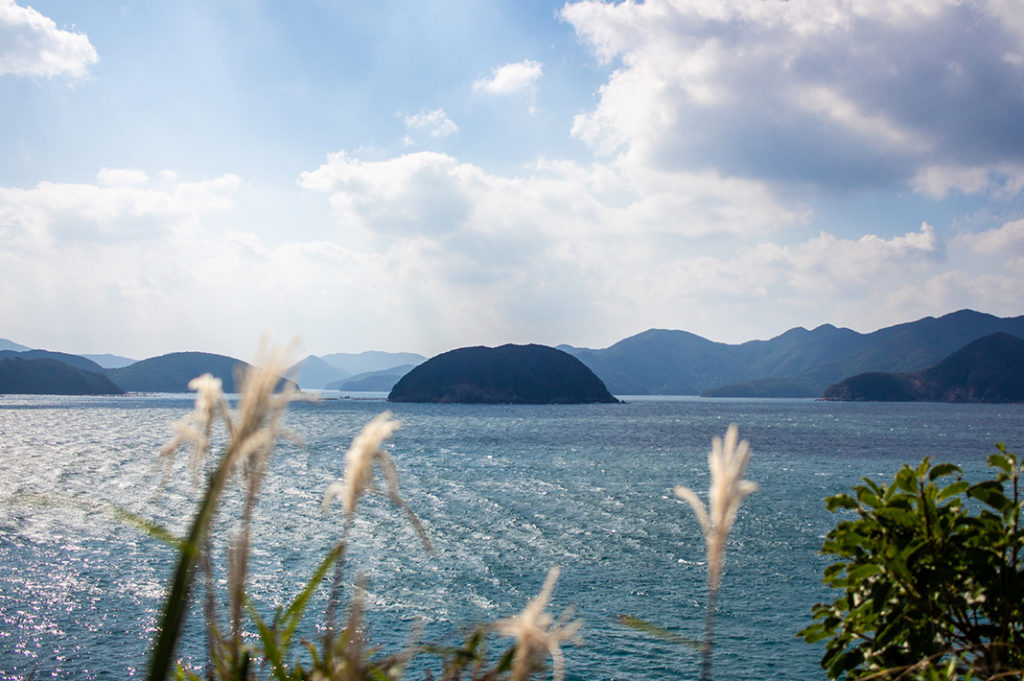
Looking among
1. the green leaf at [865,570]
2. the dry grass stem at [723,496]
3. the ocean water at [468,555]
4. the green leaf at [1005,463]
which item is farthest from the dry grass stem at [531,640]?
the green leaf at [1005,463]

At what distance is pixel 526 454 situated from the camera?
68312 mm

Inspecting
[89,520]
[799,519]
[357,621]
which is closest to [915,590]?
[357,621]

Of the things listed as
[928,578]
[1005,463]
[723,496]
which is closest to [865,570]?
[928,578]

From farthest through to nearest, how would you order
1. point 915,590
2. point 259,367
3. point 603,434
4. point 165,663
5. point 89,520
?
point 603,434 < point 89,520 < point 915,590 < point 259,367 < point 165,663

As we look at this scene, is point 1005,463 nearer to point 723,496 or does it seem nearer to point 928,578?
point 928,578

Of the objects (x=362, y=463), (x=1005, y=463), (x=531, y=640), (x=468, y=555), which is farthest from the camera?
(x=468, y=555)

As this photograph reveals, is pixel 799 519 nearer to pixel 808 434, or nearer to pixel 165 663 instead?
pixel 165 663

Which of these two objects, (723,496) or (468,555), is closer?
(723,496)

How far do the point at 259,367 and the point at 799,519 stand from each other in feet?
128

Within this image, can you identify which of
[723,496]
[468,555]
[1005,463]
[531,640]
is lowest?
[468,555]

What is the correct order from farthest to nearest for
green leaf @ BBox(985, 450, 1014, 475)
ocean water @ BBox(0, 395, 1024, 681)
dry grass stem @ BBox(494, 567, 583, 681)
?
1. ocean water @ BBox(0, 395, 1024, 681)
2. green leaf @ BBox(985, 450, 1014, 475)
3. dry grass stem @ BBox(494, 567, 583, 681)

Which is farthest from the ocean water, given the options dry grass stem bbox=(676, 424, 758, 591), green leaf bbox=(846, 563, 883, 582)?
green leaf bbox=(846, 563, 883, 582)

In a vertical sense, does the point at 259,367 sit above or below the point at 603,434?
above

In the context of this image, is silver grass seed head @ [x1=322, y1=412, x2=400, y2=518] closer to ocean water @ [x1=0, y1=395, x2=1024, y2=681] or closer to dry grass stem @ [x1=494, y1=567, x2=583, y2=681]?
dry grass stem @ [x1=494, y1=567, x2=583, y2=681]
